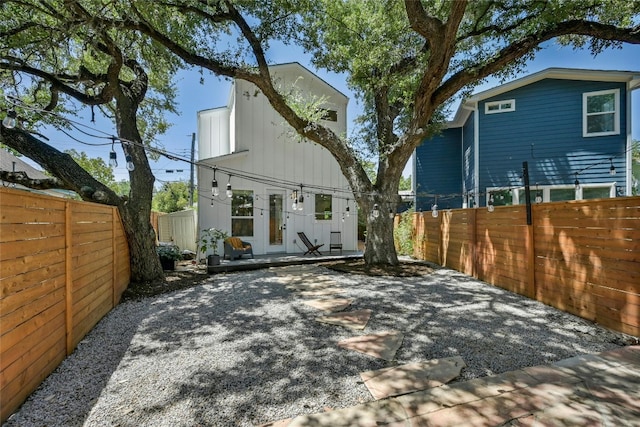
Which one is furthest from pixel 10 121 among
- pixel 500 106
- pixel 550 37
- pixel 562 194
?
pixel 562 194

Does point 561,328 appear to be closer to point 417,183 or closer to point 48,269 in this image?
point 48,269

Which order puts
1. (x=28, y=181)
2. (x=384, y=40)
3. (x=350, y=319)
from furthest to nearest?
(x=384, y=40) < (x=28, y=181) < (x=350, y=319)

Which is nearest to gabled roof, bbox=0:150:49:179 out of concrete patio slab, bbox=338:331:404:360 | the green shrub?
concrete patio slab, bbox=338:331:404:360

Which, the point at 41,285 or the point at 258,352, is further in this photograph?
the point at 258,352

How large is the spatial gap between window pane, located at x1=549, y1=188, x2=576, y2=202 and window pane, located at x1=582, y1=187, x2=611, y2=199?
258mm

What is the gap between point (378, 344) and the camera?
9.79 ft

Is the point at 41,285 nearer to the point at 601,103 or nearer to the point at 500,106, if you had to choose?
the point at 500,106

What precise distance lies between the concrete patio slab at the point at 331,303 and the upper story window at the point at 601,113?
9125mm

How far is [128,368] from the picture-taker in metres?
2.52

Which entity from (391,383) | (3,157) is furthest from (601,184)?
(3,157)

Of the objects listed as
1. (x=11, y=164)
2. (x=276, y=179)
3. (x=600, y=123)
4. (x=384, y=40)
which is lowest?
(x=276, y=179)

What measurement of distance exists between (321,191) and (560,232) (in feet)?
23.1

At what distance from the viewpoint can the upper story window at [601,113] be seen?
825cm

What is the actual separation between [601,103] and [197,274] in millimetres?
11987
